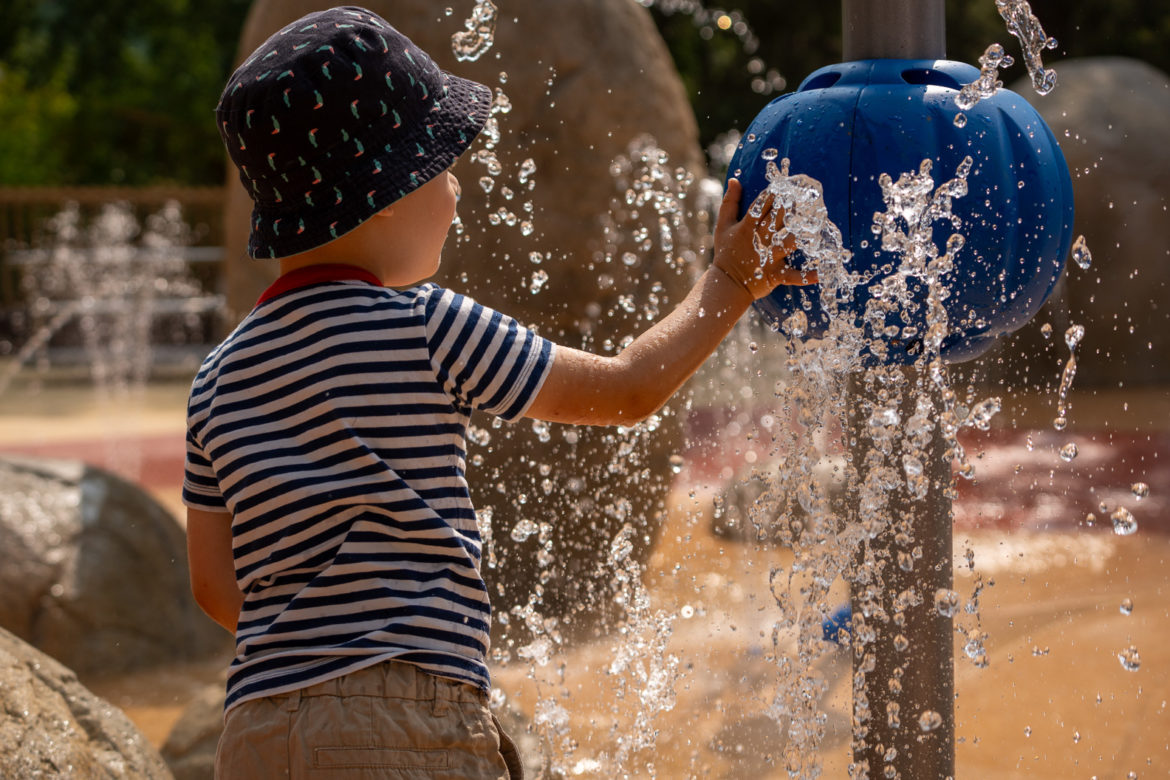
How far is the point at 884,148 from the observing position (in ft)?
5.63

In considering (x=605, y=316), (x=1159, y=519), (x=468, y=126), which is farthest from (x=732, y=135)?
(x=468, y=126)

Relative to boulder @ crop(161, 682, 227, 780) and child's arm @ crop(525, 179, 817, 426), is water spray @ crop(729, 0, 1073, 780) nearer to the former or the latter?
child's arm @ crop(525, 179, 817, 426)

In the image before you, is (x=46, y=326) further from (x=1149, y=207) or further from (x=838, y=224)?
(x=838, y=224)

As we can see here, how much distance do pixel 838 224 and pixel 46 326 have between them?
45.3 ft

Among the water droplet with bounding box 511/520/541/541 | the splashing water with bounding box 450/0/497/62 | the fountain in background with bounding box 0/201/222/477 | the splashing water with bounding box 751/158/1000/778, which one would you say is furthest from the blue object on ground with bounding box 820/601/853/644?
the fountain in background with bounding box 0/201/222/477

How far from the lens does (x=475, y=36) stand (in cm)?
Result: 391

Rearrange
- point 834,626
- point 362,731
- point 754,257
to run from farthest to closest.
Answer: point 834,626, point 754,257, point 362,731

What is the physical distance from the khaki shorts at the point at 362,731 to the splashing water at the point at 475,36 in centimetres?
282

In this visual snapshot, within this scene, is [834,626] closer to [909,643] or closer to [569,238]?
[909,643]

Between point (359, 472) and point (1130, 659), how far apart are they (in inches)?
107

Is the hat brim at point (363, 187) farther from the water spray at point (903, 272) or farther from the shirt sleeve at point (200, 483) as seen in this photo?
the water spray at point (903, 272)

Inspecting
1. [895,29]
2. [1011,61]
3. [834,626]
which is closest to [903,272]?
[895,29]

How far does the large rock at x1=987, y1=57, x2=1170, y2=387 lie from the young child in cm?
798

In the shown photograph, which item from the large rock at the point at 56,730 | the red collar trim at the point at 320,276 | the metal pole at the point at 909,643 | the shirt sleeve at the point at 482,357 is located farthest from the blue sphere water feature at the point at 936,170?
the large rock at the point at 56,730
